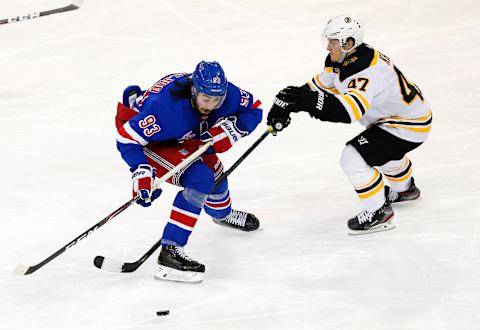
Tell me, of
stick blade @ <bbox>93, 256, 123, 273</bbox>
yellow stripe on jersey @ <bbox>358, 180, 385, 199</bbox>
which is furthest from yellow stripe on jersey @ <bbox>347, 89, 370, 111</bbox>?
stick blade @ <bbox>93, 256, 123, 273</bbox>

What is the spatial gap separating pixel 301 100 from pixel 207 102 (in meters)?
0.41

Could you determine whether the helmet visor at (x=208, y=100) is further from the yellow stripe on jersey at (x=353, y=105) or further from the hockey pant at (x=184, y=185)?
the yellow stripe on jersey at (x=353, y=105)

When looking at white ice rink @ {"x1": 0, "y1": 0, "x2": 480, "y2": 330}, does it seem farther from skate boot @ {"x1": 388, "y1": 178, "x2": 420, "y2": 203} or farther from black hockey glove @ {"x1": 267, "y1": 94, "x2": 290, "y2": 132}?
black hockey glove @ {"x1": 267, "y1": 94, "x2": 290, "y2": 132}

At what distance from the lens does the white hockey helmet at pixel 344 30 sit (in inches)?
146

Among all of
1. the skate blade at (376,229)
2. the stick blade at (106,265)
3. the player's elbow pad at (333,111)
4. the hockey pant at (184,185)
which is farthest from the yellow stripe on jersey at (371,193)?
the stick blade at (106,265)

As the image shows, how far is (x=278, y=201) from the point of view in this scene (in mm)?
4238

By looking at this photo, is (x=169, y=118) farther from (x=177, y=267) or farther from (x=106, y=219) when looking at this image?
(x=177, y=267)

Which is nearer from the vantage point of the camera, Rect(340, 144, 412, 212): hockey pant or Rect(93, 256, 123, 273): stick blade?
Rect(93, 256, 123, 273): stick blade

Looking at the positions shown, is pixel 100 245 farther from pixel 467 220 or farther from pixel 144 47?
pixel 144 47

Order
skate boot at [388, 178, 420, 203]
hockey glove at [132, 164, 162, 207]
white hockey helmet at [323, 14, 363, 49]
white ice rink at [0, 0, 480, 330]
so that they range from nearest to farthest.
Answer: white ice rink at [0, 0, 480, 330] < hockey glove at [132, 164, 162, 207] < white hockey helmet at [323, 14, 363, 49] < skate boot at [388, 178, 420, 203]

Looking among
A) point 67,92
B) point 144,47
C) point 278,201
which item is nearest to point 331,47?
point 278,201

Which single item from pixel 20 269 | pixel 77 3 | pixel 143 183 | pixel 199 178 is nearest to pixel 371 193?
pixel 199 178

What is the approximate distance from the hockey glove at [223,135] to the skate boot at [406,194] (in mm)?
939

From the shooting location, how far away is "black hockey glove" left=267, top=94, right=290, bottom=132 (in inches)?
142
